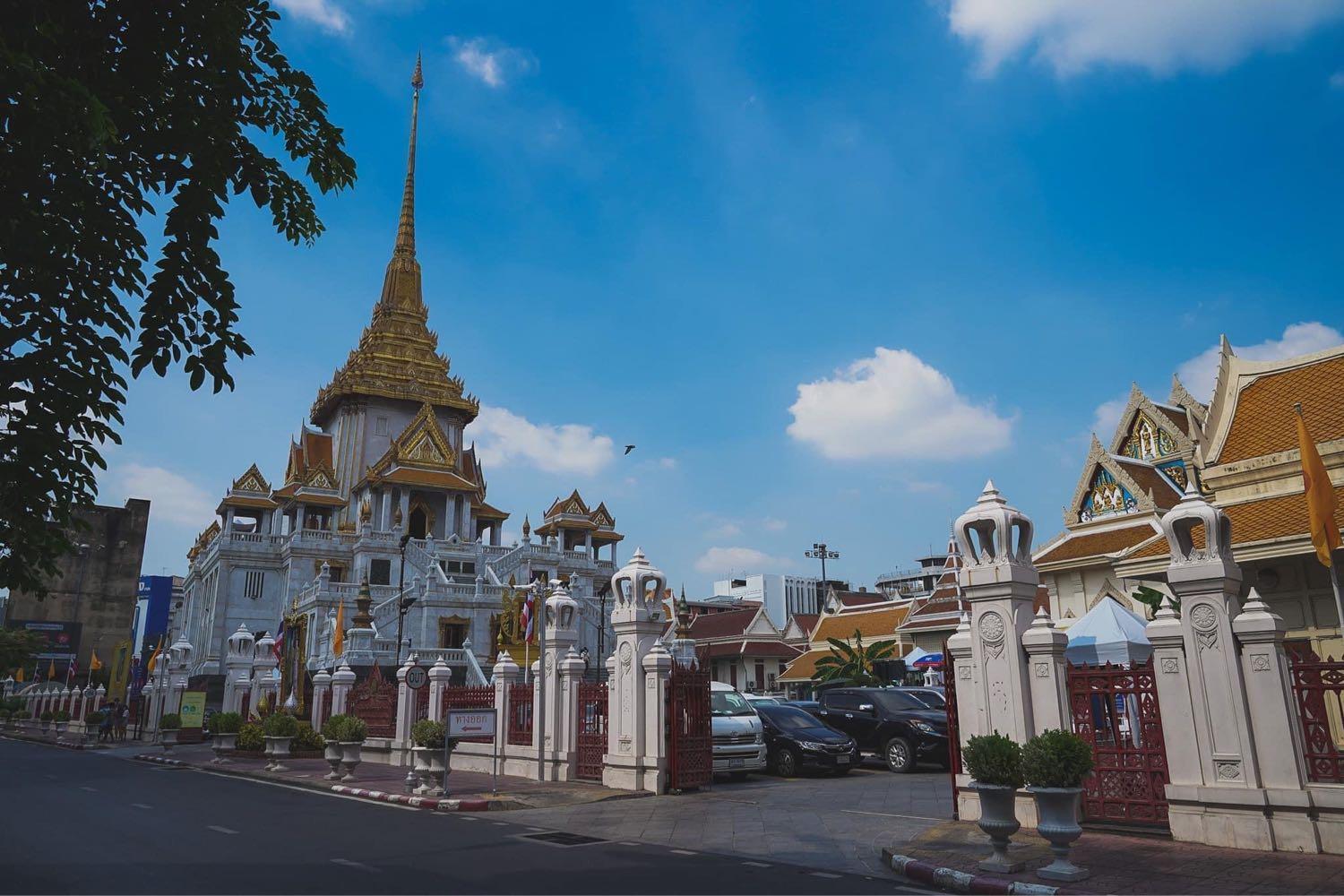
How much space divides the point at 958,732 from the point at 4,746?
3590 cm

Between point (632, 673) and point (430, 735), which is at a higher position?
point (632, 673)

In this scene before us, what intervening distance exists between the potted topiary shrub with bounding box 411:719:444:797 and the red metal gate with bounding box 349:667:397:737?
313 inches

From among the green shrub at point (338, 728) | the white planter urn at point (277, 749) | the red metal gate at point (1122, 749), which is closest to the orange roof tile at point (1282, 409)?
the red metal gate at point (1122, 749)

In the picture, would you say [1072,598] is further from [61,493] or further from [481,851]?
[61,493]

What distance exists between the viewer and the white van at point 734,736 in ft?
56.3

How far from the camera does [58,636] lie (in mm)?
68125

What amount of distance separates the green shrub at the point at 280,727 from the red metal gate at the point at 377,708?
1428 millimetres

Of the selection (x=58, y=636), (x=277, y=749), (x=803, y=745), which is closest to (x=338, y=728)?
(x=277, y=749)

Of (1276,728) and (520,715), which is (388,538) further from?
(1276,728)

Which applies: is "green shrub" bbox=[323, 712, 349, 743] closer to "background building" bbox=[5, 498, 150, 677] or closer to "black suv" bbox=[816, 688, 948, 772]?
"black suv" bbox=[816, 688, 948, 772]

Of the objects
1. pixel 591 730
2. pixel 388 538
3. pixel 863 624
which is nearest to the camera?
pixel 591 730

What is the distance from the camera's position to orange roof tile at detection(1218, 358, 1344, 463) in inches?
639

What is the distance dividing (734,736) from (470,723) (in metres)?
4.95

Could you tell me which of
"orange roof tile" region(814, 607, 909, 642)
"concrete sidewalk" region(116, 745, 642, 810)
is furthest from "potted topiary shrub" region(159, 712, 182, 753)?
"orange roof tile" region(814, 607, 909, 642)
